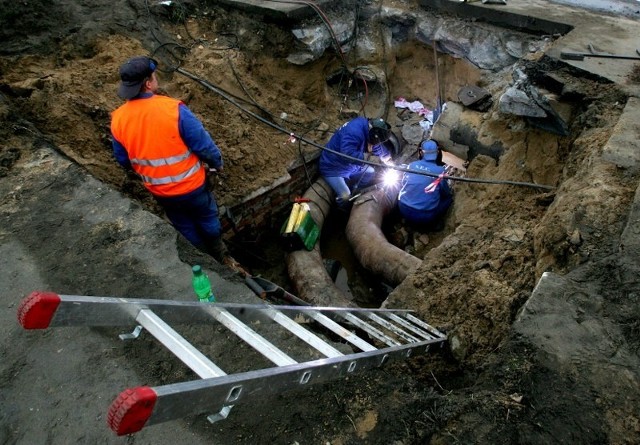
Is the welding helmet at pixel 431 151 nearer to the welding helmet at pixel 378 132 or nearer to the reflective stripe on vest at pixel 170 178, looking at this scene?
the welding helmet at pixel 378 132

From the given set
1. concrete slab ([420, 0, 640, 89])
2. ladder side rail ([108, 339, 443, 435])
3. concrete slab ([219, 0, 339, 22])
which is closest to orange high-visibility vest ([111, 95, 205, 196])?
ladder side rail ([108, 339, 443, 435])

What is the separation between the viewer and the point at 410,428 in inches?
76.2

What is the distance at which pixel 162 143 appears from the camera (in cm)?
328

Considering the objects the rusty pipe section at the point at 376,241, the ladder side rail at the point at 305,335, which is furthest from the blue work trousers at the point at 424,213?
the ladder side rail at the point at 305,335

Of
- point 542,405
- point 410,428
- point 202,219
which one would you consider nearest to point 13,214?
point 202,219

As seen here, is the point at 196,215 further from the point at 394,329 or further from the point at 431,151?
the point at 431,151

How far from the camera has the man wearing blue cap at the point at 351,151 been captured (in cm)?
566

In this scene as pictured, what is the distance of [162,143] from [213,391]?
7.92 feet

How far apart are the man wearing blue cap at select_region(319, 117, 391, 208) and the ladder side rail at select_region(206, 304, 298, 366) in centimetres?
394

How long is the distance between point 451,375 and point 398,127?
4990mm

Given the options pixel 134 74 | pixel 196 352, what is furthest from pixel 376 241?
pixel 196 352

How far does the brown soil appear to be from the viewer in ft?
6.36

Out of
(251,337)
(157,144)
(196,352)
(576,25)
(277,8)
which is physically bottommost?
(157,144)

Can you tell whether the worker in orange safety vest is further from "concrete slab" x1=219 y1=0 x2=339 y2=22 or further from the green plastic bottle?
"concrete slab" x1=219 y1=0 x2=339 y2=22
